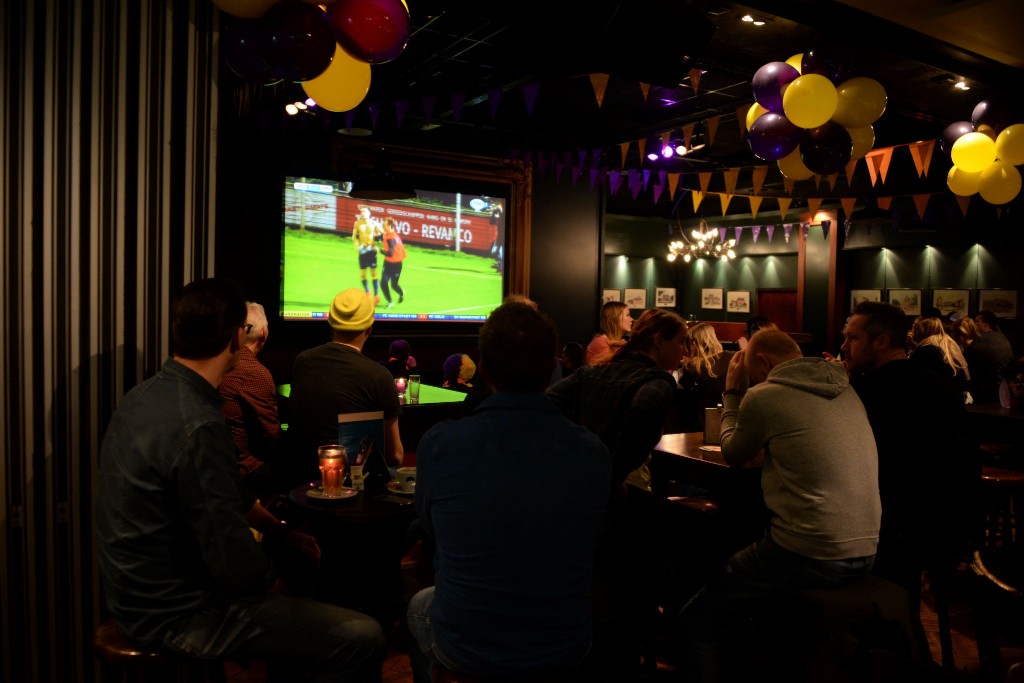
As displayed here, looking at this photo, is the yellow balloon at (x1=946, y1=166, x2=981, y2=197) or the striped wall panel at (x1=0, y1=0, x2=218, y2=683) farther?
the yellow balloon at (x1=946, y1=166, x2=981, y2=197)

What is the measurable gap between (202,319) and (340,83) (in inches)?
→ 66.1

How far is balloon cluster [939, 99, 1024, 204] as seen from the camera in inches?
184

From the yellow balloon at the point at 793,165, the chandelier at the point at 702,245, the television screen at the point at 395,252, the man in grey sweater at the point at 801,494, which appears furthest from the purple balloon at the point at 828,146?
the chandelier at the point at 702,245

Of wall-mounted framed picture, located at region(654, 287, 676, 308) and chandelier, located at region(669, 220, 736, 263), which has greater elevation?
chandelier, located at region(669, 220, 736, 263)

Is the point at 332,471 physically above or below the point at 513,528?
below

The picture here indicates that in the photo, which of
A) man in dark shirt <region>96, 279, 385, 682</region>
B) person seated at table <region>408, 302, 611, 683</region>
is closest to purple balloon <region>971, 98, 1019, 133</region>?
person seated at table <region>408, 302, 611, 683</region>

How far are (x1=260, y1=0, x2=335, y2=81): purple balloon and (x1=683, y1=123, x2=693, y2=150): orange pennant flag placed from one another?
561cm

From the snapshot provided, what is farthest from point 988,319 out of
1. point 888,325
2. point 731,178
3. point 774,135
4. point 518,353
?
point 518,353

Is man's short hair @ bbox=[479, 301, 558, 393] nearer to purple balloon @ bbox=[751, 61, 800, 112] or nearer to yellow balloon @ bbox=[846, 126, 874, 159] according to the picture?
purple balloon @ bbox=[751, 61, 800, 112]

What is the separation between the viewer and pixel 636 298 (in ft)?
50.4

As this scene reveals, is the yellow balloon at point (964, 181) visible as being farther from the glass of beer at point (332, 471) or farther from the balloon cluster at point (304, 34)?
the glass of beer at point (332, 471)

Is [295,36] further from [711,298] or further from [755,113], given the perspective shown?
[711,298]

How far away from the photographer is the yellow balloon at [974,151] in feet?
15.6

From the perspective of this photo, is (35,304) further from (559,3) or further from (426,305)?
(426,305)
